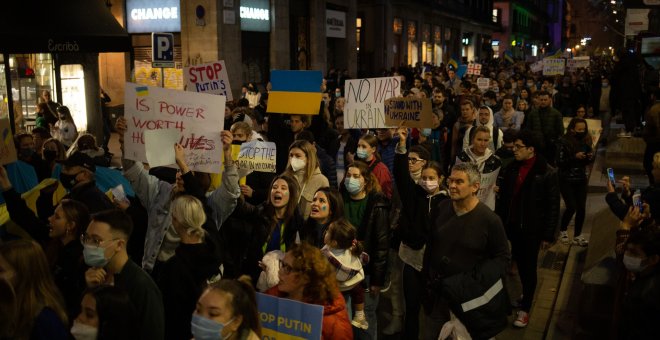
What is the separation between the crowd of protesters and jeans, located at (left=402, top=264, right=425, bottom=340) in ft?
0.04

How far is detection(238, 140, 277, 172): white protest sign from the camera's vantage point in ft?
23.5

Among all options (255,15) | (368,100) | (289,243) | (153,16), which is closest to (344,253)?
(289,243)

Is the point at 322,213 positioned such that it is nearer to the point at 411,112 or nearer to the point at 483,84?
the point at 411,112

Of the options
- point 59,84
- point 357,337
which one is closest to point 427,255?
point 357,337

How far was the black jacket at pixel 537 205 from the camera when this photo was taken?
6484mm

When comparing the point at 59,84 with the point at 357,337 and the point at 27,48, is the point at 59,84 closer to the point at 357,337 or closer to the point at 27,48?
the point at 27,48

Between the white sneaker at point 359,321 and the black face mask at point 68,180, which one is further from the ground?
the black face mask at point 68,180

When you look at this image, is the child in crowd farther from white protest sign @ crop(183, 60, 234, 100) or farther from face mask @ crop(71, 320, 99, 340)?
white protest sign @ crop(183, 60, 234, 100)

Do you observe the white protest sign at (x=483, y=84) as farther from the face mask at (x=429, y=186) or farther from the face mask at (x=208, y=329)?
the face mask at (x=208, y=329)

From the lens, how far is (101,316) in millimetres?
3430

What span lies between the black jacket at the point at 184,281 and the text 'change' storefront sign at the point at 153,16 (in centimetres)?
1850

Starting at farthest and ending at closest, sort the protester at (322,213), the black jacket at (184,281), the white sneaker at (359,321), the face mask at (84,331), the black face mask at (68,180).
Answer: the black face mask at (68,180) < the protester at (322,213) < the white sneaker at (359,321) < the black jacket at (184,281) < the face mask at (84,331)

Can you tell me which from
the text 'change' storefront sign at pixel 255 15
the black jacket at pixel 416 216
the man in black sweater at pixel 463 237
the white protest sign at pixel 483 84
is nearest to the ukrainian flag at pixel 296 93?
the black jacket at pixel 416 216

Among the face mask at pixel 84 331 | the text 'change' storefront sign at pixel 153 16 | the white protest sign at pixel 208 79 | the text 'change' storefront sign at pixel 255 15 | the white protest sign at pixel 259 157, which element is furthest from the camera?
the text 'change' storefront sign at pixel 255 15
